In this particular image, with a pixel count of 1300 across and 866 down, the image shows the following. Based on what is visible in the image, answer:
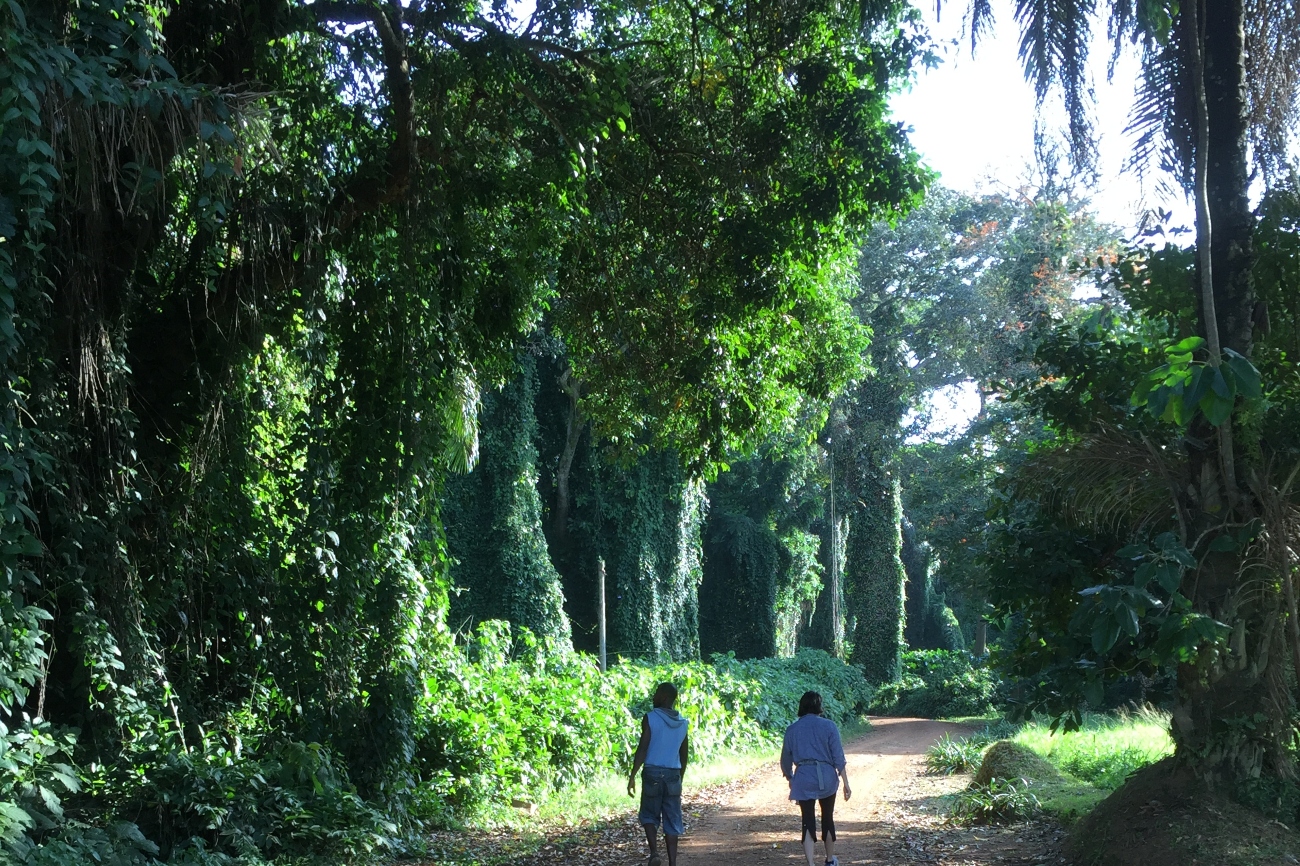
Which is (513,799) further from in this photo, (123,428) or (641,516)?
(641,516)

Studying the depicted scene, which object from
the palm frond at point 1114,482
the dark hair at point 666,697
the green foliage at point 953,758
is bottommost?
the green foliage at point 953,758

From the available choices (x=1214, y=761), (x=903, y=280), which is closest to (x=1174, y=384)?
(x=1214, y=761)

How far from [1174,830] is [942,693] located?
3134 centimetres

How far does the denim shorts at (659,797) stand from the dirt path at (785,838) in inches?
51.7

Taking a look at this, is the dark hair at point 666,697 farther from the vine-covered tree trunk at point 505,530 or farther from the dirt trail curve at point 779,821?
the vine-covered tree trunk at point 505,530

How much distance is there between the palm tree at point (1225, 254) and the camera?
8297 millimetres

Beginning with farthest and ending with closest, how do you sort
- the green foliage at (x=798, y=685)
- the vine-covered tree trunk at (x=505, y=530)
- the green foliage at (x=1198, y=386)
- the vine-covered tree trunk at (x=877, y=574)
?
1. the vine-covered tree trunk at (x=877, y=574)
2. the vine-covered tree trunk at (x=505, y=530)
3. the green foliage at (x=798, y=685)
4. the green foliage at (x=1198, y=386)

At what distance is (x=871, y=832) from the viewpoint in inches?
475

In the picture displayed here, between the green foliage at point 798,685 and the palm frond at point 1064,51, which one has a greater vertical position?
the palm frond at point 1064,51

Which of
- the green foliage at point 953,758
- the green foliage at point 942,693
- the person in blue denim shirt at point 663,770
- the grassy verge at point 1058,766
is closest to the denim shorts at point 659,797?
the person in blue denim shirt at point 663,770

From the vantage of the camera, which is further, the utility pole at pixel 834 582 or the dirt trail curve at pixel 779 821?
the utility pole at pixel 834 582

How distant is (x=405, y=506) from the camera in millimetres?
10469

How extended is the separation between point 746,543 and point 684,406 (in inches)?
1065

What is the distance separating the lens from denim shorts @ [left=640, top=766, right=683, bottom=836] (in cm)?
866
